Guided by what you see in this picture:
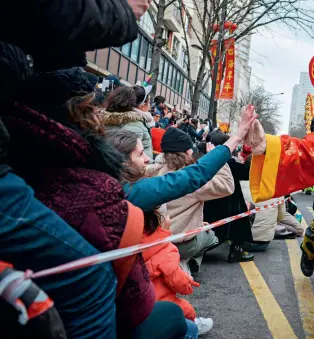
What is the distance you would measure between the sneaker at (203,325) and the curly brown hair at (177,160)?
115 centimetres

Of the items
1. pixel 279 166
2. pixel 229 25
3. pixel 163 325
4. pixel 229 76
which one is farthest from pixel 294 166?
pixel 229 76

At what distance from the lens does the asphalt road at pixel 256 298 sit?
3182 millimetres

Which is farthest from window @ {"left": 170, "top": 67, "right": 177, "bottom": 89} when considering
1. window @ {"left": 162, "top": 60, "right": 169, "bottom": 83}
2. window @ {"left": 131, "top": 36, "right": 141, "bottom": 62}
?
window @ {"left": 131, "top": 36, "right": 141, "bottom": 62}

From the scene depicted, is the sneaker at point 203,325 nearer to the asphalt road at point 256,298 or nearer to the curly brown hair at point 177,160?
the asphalt road at point 256,298

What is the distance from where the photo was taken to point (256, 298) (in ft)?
12.6

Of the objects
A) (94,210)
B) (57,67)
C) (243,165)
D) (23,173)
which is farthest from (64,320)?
(243,165)

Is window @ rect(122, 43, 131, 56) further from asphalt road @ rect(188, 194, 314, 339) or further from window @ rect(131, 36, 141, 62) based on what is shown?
asphalt road @ rect(188, 194, 314, 339)

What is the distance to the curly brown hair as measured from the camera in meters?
3.55

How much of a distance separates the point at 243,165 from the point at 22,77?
377 cm

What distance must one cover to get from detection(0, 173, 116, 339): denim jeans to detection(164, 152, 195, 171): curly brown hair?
2.22 meters

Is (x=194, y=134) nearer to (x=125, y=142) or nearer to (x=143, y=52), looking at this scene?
(x=125, y=142)

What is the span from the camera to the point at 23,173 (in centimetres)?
136

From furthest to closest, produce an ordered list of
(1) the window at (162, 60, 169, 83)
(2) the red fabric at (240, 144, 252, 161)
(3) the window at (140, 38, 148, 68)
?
(1) the window at (162, 60, 169, 83) < (3) the window at (140, 38, 148, 68) < (2) the red fabric at (240, 144, 252, 161)

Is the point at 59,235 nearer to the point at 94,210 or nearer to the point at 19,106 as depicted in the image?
the point at 94,210
